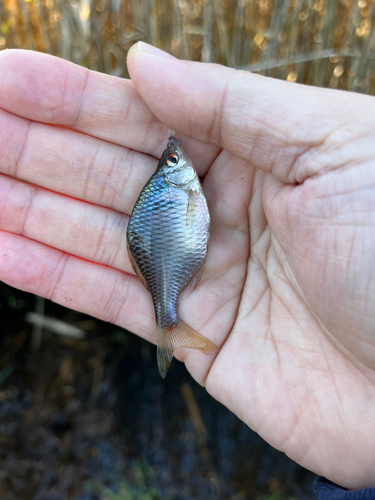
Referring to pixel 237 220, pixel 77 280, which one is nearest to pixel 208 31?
pixel 237 220

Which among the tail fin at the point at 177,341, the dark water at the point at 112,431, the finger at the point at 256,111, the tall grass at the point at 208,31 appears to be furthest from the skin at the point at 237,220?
the tall grass at the point at 208,31

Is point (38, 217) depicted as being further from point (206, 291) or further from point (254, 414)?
point (254, 414)

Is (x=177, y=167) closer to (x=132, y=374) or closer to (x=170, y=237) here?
(x=170, y=237)

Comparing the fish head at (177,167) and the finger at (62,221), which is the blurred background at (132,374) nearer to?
the finger at (62,221)

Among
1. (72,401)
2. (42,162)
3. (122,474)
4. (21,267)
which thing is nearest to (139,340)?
(72,401)

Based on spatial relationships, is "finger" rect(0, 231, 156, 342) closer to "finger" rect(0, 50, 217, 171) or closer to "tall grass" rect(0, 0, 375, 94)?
"finger" rect(0, 50, 217, 171)

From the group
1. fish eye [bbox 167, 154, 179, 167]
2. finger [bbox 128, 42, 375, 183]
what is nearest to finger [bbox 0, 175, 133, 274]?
fish eye [bbox 167, 154, 179, 167]
